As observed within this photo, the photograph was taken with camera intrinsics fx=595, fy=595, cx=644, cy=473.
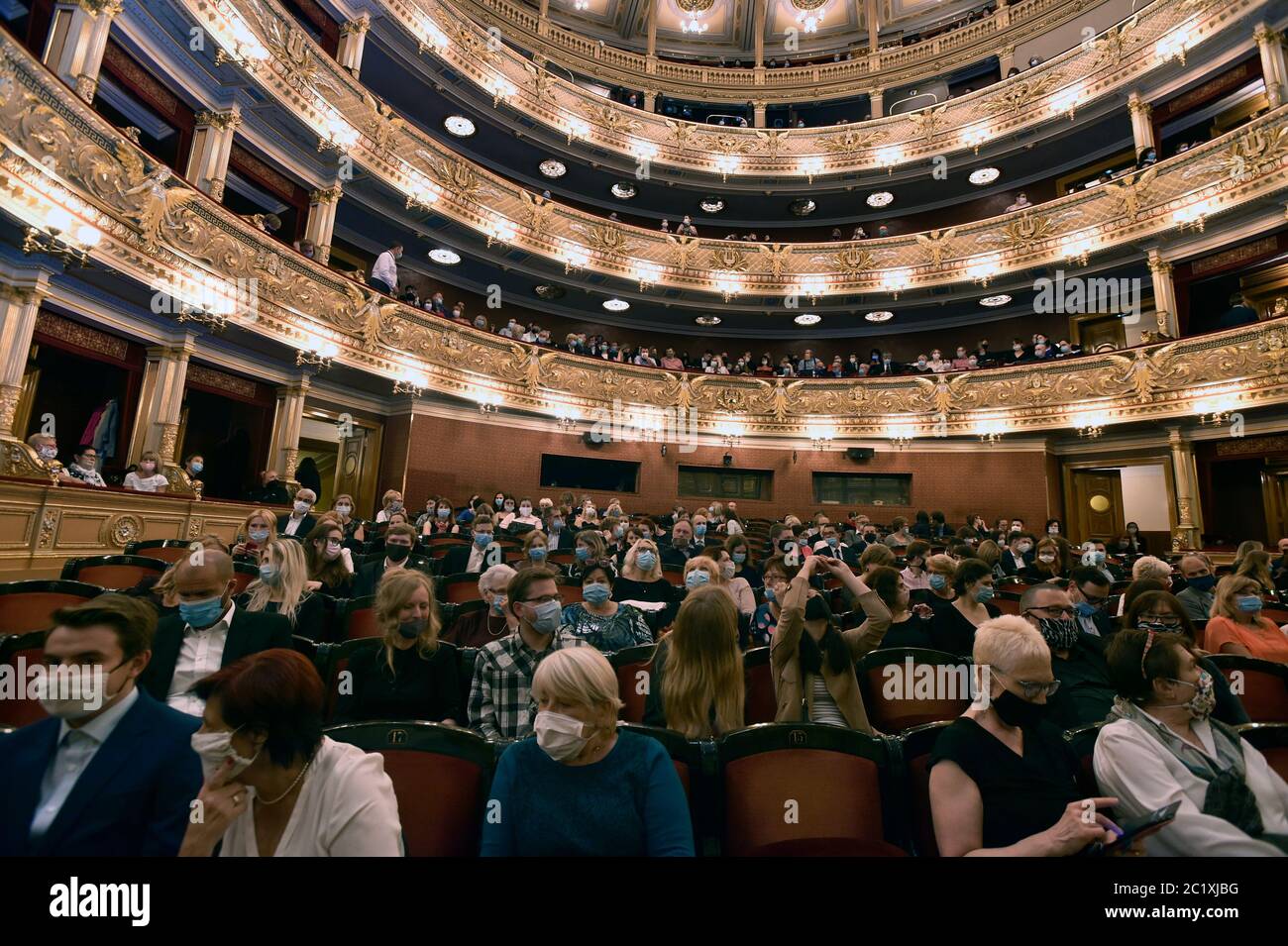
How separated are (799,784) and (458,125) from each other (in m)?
18.0

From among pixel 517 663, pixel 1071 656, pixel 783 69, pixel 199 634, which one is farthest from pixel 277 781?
pixel 783 69

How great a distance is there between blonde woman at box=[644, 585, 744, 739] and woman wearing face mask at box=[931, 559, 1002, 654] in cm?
189

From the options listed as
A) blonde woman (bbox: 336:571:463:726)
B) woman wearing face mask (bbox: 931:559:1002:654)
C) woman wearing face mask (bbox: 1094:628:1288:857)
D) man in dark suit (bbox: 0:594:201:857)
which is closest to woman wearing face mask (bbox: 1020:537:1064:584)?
woman wearing face mask (bbox: 931:559:1002:654)

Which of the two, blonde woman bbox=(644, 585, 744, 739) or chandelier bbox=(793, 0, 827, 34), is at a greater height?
chandelier bbox=(793, 0, 827, 34)

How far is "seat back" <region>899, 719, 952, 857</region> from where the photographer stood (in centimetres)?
221

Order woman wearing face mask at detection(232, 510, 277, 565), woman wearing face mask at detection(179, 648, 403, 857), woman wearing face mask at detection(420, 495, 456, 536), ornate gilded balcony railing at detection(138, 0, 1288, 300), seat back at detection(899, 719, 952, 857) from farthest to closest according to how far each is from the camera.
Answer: ornate gilded balcony railing at detection(138, 0, 1288, 300) < woman wearing face mask at detection(420, 495, 456, 536) < woman wearing face mask at detection(232, 510, 277, 565) < seat back at detection(899, 719, 952, 857) < woman wearing face mask at detection(179, 648, 403, 857)

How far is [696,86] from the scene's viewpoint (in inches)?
813

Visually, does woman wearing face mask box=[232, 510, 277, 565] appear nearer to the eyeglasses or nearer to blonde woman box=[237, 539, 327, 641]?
blonde woman box=[237, 539, 327, 641]

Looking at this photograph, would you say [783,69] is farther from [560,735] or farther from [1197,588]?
[560,735]

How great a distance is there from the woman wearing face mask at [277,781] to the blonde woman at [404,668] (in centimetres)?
134

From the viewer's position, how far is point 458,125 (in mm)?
15844

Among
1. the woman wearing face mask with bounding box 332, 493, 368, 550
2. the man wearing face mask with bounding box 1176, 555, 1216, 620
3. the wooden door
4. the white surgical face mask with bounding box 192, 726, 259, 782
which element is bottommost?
the white surgical face mask with bounding box 192, 726, 259, 782
